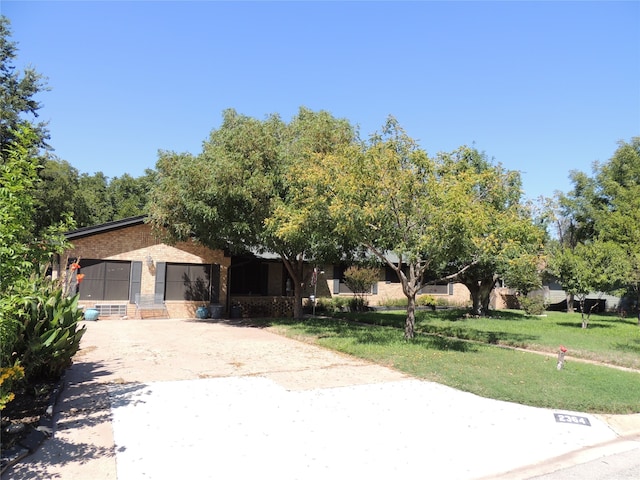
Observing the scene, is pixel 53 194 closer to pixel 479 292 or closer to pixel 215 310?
pixel 215 310

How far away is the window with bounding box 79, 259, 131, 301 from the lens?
1931 cm

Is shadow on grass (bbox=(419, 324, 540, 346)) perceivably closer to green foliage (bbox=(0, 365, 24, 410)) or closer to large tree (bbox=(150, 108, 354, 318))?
large tree (bbox=(150, 108, 354, 318))

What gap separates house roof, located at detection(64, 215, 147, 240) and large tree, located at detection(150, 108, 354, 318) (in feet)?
6.15

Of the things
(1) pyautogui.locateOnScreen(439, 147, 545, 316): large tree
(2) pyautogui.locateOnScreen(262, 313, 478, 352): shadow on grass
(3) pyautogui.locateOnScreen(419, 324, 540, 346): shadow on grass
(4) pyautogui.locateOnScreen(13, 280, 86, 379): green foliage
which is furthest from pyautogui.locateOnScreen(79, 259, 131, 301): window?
(1) pyautogui.locateOnScreen(439, 147, 545, 316): large tree

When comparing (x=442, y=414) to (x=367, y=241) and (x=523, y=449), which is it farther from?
(x=367, y=241)

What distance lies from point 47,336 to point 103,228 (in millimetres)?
13188

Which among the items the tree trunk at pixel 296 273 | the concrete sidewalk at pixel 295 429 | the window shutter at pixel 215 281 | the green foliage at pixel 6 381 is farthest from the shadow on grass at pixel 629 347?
the window shutter at pixel 215 281

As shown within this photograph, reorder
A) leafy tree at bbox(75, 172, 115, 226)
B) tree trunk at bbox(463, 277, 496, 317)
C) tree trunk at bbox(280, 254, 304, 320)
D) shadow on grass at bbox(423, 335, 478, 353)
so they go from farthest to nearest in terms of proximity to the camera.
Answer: leafy tree at bbox(75, 172, 115, 226)
tree trunk at bbox(463, 277, 496, 317)
tree trunk at bbox(280, 254, 304, 320)
shadow on grass at bbox(423, 335, 478, 353)

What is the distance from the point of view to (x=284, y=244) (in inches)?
691

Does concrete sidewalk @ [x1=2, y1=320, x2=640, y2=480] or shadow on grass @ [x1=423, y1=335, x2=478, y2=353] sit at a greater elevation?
shadow on grass @ [x1=423, y1=335, x2=478, y2=353]

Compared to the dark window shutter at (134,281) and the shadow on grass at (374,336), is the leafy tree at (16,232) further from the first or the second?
the dark window shutter at (134,281)

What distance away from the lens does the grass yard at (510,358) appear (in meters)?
7.91

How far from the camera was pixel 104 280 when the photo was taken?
19578 millimetres

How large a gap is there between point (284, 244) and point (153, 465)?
13.1 metres
